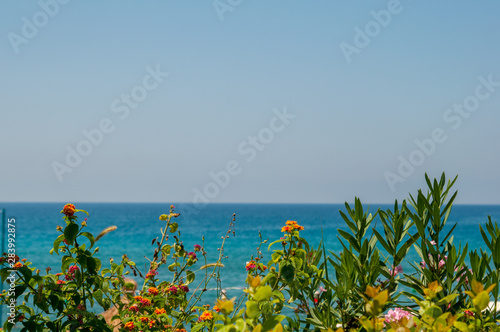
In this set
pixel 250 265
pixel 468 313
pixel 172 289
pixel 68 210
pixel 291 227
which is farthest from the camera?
pixel 172 289

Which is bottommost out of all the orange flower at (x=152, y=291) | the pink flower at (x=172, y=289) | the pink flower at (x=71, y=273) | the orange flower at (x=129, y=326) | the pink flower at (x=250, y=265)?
the orange flower at (x=129, y=326)

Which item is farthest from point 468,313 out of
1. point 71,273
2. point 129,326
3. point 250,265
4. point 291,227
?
point 71,273

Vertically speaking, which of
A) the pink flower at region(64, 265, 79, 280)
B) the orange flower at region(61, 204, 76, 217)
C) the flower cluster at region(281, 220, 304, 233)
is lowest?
the pink flower at region(64, 265, 79, 280)

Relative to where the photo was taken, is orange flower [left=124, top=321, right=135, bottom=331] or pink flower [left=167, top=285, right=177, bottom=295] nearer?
orange flower [left=124, top=321, right=135, bottom=331]

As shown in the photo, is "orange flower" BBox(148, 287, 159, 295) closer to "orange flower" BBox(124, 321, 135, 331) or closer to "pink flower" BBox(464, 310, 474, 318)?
"orange flower" BBox(124, 321, 135, 331)

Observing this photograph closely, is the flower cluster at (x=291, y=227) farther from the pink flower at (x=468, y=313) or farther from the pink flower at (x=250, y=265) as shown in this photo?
the pink flower at (x=468, y=313)

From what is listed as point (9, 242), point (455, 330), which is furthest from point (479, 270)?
point (9, 242)

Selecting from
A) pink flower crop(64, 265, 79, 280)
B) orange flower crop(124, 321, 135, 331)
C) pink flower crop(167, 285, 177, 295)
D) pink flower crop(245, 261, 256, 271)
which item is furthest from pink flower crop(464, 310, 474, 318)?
pink flower crop(64, 265, 79, 280)

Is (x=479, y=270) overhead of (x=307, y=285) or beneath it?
overhead

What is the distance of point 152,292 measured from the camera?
2740 mm

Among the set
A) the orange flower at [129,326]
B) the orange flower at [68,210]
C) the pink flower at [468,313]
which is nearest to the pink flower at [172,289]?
the orange flower at [129,326]

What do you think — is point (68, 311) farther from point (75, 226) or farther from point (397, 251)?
Result: point (397, 251)

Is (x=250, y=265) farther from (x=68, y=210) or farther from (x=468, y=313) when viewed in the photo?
(x=468, y=313)

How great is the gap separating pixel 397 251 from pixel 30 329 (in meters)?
1.67
